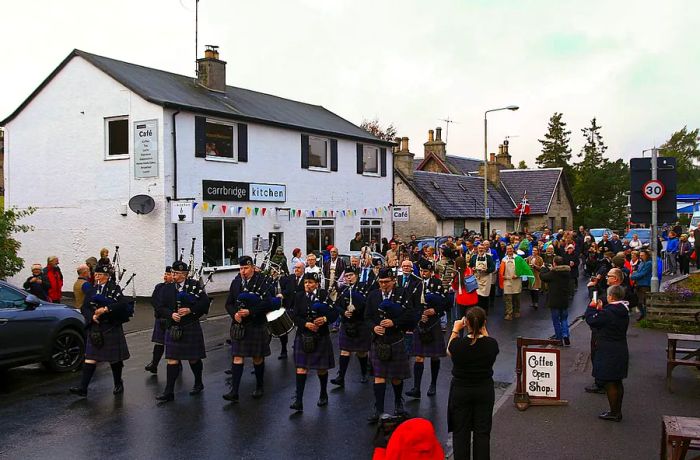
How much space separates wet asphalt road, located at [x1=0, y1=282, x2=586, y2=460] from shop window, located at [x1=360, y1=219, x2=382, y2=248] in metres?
17.6

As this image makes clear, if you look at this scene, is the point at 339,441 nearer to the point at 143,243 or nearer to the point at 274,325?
the point at 274,325

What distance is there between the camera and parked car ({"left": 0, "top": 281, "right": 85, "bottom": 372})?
997 centimetres

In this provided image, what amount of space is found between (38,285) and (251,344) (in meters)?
6.37

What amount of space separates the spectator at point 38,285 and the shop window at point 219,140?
8.28 m

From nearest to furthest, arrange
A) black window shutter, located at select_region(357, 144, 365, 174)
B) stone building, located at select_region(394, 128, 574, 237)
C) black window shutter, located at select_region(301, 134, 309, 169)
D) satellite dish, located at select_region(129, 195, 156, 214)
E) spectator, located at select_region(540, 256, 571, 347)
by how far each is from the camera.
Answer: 1. spectator, located at select_region(540, 256, 571, 347)
2. satellite dish, located at select_region(129, 195, 156, 214)
3. black window shutter, located at select_region(301, 134, 309, 169)
4. black window shutter, located at select_region(357, 144, 365, 174)
5. stone building, located at select_region(394, 128, 574, 237)

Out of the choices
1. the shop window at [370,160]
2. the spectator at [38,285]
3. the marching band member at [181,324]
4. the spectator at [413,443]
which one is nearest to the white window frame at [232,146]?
the shop window at [370,160]

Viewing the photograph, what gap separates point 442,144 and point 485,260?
34651 millimetres

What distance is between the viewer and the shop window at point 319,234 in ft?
84.5

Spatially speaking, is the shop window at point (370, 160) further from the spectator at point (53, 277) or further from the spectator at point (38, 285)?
the spectator at point (38, 285)

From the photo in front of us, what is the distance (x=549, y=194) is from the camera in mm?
44844

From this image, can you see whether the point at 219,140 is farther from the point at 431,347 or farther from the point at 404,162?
the point at 404,162

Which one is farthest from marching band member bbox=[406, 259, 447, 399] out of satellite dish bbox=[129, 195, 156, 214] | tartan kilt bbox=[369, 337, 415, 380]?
satellite dish bbox=[129, 195, 156, 214]

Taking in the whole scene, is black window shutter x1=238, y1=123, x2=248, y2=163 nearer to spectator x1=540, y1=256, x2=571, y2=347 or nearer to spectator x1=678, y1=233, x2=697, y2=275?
spectator x1=540, y1=256, x2=571, y2=347

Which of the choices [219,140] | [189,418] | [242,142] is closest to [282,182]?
[242,142]
